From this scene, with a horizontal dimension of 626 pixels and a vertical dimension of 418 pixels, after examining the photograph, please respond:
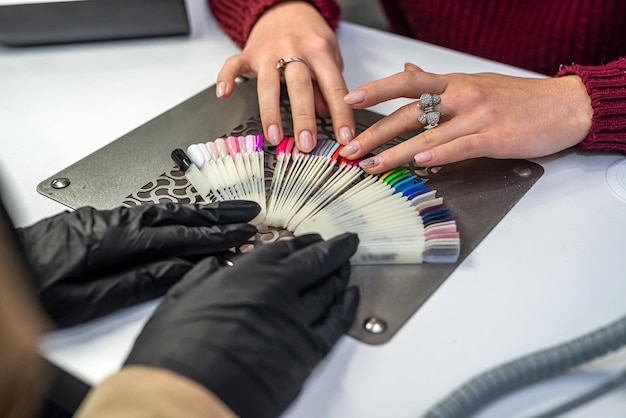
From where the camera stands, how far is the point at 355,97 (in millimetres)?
791

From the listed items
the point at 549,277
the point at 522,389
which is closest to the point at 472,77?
the point at 549,277

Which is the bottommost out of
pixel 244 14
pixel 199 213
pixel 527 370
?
pixel 527 370

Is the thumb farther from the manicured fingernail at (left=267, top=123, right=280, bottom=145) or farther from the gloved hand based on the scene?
the manicured fingernail at (left=267, top=123, right=280, bottom=145)

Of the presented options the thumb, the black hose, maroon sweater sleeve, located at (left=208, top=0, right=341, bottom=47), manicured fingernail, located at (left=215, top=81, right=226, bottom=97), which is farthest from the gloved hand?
maroon sweater sleeve, located at (left=208, top=0, right=341, bottom=47)

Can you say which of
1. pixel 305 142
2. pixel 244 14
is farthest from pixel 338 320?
pixel 244 14

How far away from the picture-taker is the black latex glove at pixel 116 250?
22.7 inches

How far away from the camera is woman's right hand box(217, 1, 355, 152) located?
2.66 feet

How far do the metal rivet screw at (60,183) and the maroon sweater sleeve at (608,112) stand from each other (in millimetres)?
650

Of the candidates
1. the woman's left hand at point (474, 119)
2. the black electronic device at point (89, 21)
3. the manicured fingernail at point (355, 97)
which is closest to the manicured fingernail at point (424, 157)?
the woman's left hand at point (474, 119)

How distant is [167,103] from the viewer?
3.02 feet

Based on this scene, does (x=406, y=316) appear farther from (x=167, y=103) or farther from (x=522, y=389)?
(x=167, y=103)

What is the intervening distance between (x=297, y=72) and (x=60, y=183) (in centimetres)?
34

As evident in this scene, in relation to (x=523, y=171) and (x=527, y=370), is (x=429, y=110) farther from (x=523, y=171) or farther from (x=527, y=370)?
(x=527, y=370)

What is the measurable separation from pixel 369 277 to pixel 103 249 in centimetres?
26
